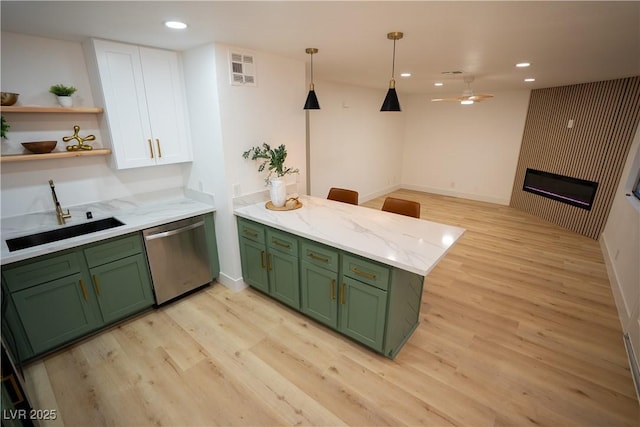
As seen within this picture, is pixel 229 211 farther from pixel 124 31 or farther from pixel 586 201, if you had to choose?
pixel 586 201

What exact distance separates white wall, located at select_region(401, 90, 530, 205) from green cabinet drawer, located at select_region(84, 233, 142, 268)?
6.49 meters

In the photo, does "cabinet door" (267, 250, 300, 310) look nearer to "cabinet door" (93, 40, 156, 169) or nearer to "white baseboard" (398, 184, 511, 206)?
"cabinet door" (93, 40, 156, 169)

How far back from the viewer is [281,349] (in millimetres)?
2385

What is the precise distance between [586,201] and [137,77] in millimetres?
6230

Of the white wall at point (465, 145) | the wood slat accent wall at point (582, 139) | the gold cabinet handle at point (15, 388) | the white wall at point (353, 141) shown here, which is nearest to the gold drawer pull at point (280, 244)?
the gold cabinet handle at point (15, 388)

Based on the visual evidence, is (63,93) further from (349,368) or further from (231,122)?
(349,368)

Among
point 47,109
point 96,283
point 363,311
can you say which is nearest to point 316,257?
point 363,311

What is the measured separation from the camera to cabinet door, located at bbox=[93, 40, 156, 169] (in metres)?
2.37

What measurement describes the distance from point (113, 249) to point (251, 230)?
1.13 metres

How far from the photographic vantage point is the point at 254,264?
2.97 meters

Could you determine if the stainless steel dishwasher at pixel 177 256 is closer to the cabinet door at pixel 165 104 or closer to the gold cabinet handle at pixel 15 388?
the cabinet door at pixel 165 104

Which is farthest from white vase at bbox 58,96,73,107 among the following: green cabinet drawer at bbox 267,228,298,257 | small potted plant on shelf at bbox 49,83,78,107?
green cabinet drawer at bbox 267,228,298,257

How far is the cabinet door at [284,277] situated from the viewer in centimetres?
261

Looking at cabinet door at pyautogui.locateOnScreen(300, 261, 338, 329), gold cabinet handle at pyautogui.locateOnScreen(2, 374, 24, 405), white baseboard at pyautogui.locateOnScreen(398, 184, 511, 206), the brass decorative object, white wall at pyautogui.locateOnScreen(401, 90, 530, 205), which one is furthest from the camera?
white baseboard at pyautogui.locateOnScreen(398, 184, 511, 206)
